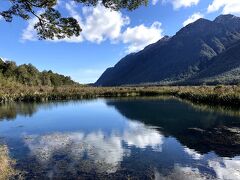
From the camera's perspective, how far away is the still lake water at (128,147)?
1652 cm

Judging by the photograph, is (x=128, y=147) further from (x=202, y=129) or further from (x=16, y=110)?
(x=16, y=110)

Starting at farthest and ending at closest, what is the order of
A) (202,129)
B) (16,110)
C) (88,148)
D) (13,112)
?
(16,110), (13,112), (202,129), (88,148)

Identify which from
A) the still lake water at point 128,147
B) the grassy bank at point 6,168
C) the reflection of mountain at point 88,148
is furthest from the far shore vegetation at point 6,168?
the reflection of mountain at point 88,148

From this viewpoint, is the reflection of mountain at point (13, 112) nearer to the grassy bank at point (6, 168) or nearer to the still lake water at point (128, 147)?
the still lake water at point (128, 147)

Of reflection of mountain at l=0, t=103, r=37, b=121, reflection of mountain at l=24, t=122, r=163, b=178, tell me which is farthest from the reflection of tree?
reflection of mountain at l=24, t=122, r=163, b=178

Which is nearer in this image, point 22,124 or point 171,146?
point 171,146

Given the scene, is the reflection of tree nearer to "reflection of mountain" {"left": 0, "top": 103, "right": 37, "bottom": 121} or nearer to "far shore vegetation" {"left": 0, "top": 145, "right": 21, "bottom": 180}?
"reflection of mountain" {"left": 0, "top": 103, "right": 37, "bottom": 121}

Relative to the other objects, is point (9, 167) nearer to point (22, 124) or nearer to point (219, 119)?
point (22, 124)

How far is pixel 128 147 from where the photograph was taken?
22.2m

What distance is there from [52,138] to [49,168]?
9513 millimetres

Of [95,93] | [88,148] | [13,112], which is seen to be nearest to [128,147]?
[88,148]

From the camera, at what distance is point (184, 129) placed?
29.4 meters

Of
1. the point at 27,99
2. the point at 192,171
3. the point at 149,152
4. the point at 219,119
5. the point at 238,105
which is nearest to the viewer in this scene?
the point at 192,171

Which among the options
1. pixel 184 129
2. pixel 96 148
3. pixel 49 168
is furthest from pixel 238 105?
pixel 49 168
